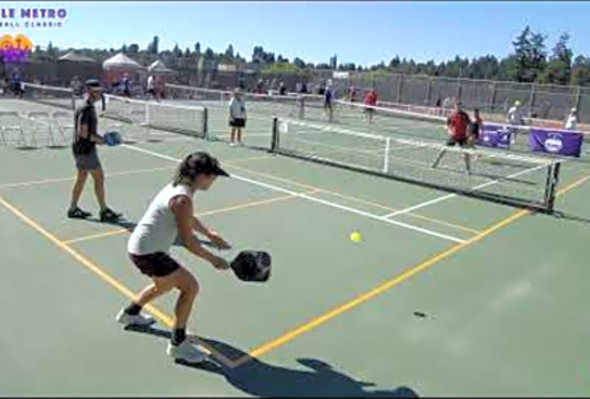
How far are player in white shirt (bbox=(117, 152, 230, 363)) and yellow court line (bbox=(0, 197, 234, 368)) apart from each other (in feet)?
0.72

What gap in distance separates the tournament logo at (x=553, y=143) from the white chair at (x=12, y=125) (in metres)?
17.3

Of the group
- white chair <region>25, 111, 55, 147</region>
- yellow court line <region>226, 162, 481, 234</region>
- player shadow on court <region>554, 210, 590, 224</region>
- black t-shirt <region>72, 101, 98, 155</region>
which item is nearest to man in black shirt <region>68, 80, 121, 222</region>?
black t-shirt <region>72, 101, 98, 155</region>

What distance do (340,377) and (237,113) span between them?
513 inches

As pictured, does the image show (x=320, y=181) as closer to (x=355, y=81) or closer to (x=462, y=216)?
(x=462, y=216)

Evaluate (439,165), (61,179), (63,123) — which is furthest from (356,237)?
(63,123)

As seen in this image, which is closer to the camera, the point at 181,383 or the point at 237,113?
the point at 181,383

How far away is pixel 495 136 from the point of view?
22.8 meters

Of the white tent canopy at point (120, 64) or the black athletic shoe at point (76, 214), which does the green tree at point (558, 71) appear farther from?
the black athletic shoe at point (76, 214)

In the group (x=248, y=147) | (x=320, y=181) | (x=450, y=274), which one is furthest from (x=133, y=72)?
(x=450, y=274)

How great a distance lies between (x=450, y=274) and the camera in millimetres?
7582

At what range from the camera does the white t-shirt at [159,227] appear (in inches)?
183

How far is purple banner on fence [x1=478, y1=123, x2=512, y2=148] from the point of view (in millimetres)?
22422

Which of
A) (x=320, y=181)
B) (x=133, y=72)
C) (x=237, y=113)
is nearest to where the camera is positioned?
(x=320, y=181)

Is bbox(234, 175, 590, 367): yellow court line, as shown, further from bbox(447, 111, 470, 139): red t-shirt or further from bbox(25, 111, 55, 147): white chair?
bbox(25, 111, 55, 147): white chair
